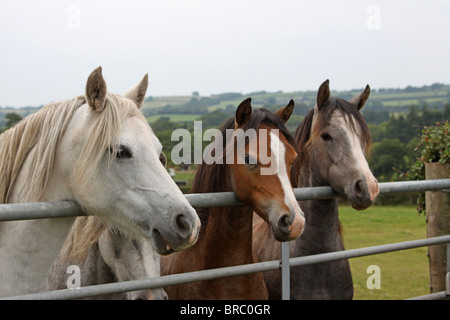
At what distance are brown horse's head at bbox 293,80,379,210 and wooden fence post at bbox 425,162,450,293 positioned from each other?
0.67 m

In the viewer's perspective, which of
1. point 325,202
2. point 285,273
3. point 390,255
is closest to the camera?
point 285,273

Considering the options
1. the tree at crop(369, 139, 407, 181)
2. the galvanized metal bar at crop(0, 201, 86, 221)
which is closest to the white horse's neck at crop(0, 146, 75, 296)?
the galvanized metal bar at crop(0, 201, 86, 221)

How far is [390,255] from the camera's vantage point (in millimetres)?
15102

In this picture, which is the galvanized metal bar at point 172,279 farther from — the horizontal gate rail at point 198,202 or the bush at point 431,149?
the bush at point 431,149

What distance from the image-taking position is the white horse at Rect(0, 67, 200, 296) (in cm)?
202

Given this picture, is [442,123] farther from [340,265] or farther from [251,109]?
[251,109]

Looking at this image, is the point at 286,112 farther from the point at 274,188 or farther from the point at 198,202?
the point at 198,202

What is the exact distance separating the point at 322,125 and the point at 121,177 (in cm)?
210

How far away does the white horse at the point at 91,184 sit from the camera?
2021 millimetres

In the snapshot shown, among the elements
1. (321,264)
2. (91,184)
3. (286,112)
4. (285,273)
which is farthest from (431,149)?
(91,184)

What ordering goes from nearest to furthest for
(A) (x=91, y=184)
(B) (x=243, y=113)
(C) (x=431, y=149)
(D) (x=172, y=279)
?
(A) (x=91, y=184) < (D) (x=172, y=279) < (B) (x=243, y=113) < (C) (x=431, y=149)

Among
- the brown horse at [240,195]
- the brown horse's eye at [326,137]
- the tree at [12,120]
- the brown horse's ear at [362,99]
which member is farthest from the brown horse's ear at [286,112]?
the tree at [12,120]

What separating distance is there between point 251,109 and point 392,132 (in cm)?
671
